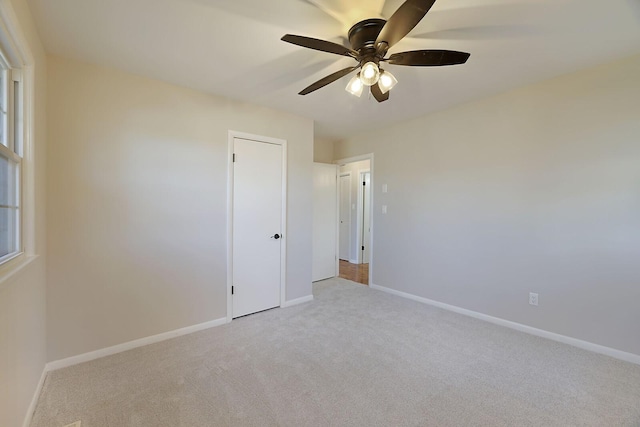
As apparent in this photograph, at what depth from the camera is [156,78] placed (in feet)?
8.00

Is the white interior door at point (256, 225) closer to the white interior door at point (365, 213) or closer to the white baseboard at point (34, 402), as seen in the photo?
the white baseboard at point (34, 402)

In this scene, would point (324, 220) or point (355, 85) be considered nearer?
point (355, 85)

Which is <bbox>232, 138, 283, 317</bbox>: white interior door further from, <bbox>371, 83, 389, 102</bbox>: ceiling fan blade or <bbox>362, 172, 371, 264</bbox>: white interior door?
<bbox>362, 172, 371, 264</bbox>: white interior door

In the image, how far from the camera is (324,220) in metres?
4.62

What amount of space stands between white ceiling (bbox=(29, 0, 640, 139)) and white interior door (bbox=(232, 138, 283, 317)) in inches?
29.8

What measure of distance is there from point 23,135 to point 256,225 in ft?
6.35

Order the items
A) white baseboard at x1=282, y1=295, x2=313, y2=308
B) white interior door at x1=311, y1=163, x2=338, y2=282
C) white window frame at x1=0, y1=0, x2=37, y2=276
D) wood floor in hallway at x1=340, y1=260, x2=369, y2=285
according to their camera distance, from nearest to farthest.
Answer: white window frame at x1=0, y1=0, x2=37, y2=276, white baseboard at x1=282, y1=295, x2=313, y2=308, white interior door at x1=311, y1=163, x2=338, y2=282, wood floor in hallway at x1=340, y1=260, x2=369, y2=285

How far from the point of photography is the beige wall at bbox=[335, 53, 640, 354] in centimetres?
222

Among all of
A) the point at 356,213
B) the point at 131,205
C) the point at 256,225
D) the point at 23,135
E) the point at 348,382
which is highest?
the point at 23,135

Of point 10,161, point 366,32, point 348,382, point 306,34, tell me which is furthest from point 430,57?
point 10,161

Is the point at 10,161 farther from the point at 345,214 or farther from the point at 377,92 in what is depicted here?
the point at 345,214

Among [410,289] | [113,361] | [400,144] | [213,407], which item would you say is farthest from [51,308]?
[400,144]

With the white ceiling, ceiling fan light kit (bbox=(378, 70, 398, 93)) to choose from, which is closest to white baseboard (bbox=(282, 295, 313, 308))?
the white ceiling

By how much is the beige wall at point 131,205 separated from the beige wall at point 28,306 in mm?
144
